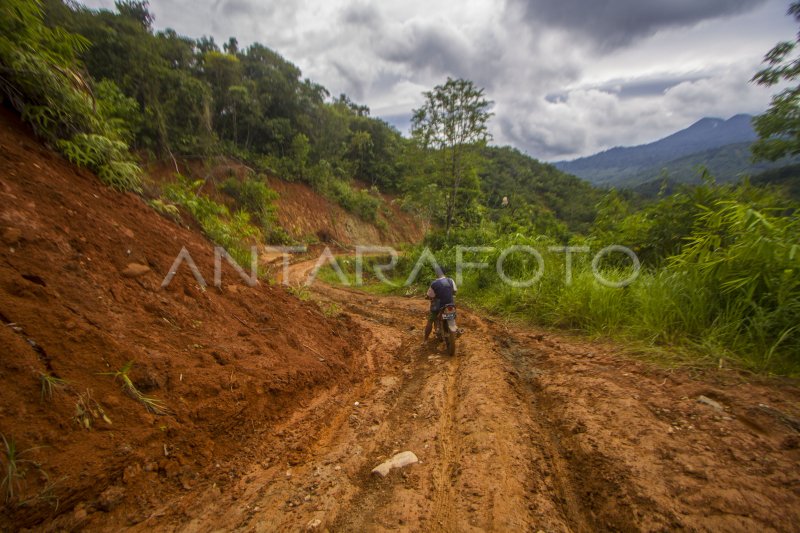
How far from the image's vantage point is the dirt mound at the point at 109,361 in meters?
1.78

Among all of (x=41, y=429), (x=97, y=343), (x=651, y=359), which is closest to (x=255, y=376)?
(x=97, y=343)

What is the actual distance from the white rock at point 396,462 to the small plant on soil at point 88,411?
6.04ft

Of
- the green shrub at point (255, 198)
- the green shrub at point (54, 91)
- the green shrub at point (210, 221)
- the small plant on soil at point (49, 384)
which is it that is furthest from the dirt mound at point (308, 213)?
the small plant on soil at point (49, 384)

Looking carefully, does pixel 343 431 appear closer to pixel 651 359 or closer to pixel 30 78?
pixel 651 359

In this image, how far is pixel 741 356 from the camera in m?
3.39

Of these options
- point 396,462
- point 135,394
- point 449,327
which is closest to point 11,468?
point 135,394

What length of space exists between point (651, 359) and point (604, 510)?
2398mm

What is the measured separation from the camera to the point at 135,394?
2.25m

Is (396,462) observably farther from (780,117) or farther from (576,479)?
(780,117)

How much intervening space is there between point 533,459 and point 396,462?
1.10 meters

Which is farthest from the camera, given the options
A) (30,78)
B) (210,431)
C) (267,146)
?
(267,146)

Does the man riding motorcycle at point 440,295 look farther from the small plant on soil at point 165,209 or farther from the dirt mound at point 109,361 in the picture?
the small plant on soil at point 165,209

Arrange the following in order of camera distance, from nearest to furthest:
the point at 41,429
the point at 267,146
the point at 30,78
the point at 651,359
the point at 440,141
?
the point at 41,429, the point at 30,78, the point at 651,359, the point at 440,141, the point at 267,146

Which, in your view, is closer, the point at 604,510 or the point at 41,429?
the point at 41,429
